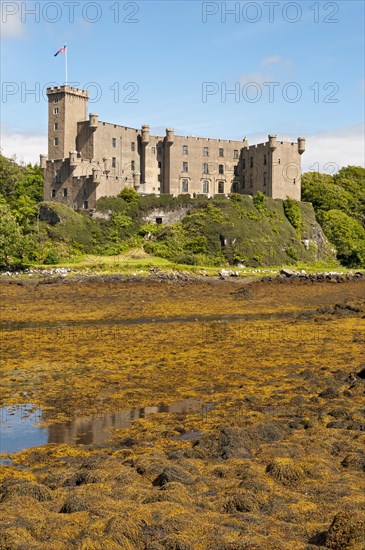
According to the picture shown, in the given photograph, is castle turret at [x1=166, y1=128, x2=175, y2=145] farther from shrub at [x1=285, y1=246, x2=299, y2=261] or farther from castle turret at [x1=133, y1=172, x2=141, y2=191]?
shrub at [x1=285, y1=246, x2=299, y2=261]

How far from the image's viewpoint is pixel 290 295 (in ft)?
151

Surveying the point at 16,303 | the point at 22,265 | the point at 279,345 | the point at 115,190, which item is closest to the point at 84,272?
the point at 22,265

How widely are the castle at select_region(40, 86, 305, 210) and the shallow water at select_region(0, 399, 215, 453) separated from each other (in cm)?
5741

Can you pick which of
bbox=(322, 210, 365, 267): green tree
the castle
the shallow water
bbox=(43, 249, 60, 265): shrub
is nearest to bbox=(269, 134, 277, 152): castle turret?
the castle

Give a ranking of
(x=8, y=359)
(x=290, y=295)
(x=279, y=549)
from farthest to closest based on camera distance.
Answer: (x=290, y=295) < (x=8, y=359) < (x=279, y=549)

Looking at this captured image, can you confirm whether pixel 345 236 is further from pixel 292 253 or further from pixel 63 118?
pixel 63 118

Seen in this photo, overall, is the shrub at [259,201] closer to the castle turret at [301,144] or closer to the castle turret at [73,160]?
the castle turret at [301,144]

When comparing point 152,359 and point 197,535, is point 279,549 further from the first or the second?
point 152,359

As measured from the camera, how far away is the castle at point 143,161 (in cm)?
7375

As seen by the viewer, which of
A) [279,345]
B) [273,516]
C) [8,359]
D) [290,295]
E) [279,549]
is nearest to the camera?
[279,549]

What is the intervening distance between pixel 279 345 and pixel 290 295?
21479mm

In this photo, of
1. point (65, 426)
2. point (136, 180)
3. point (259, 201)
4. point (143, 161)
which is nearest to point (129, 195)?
point (136, 180)

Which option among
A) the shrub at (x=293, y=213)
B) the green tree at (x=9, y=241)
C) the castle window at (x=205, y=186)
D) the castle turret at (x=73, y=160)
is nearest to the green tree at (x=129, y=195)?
the castle turret at (x=73, y=160)

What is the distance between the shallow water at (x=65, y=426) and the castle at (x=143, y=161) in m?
57.4
